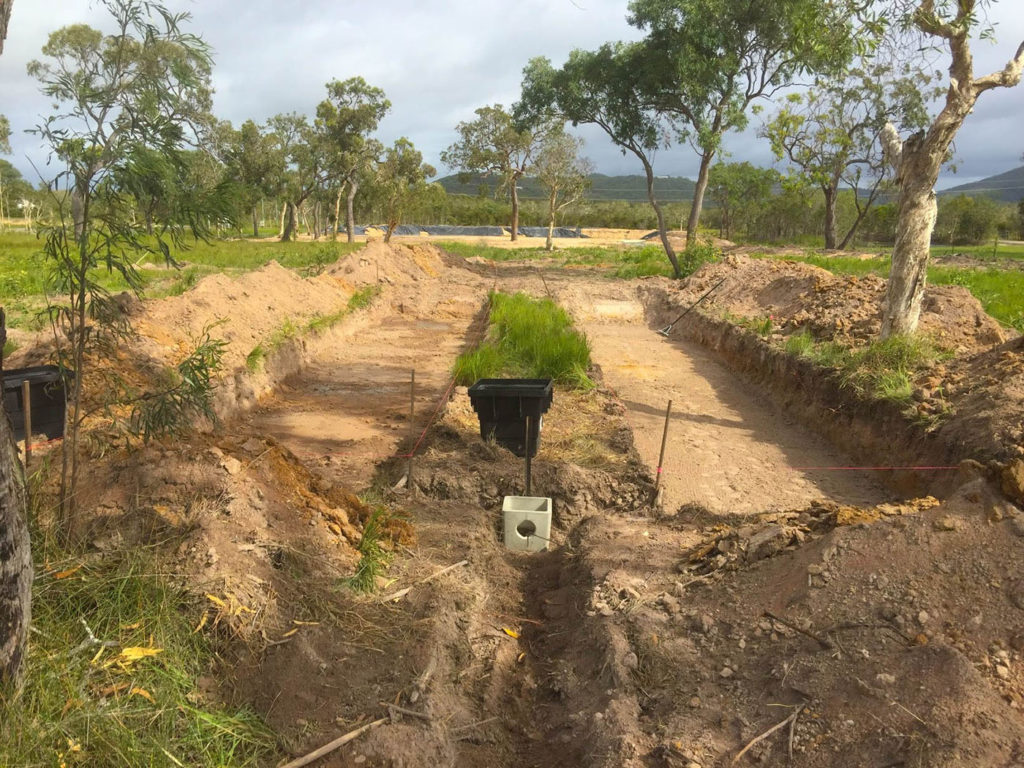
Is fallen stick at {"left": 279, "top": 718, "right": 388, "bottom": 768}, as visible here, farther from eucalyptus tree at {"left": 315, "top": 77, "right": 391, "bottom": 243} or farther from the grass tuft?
→ eucalyptus tree at {"left": 315, "top": 77, "right": 391, "bottom": 243}

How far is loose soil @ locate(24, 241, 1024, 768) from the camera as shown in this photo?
121 inches

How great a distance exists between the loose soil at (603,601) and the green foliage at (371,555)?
0.08 meters

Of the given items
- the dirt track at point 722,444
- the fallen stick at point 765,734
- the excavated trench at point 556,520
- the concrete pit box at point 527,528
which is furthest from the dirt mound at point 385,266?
the fallen stick at point 765,734

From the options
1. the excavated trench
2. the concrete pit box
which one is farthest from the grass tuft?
the concrete pit box

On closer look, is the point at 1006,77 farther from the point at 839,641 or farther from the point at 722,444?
the point at 839,641

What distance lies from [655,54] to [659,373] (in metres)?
12.6

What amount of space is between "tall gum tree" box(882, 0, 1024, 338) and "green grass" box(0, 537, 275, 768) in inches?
304

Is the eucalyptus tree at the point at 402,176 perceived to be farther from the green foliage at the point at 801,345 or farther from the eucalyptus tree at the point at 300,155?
the green foliage at the point at 801,345

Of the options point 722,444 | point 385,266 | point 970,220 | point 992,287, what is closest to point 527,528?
point 722,444

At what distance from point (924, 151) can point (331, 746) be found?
796 centimetres

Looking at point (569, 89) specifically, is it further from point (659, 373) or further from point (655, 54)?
point (659, 373)

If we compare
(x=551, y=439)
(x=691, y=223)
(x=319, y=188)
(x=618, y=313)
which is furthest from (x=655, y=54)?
(x=319, y=188)

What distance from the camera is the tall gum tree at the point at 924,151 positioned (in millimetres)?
7480

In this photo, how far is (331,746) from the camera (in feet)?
9.77
